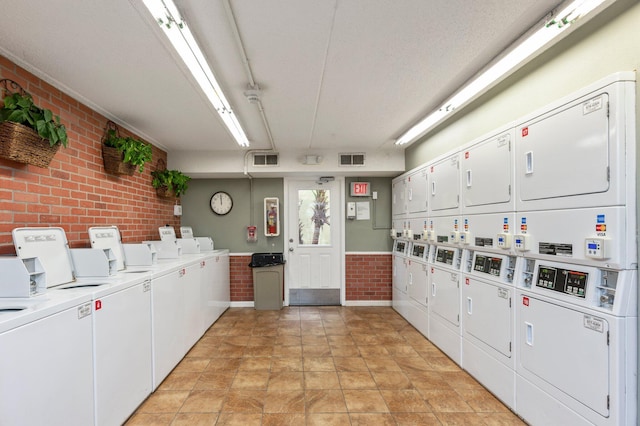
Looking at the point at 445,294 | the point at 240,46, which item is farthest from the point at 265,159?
the point at 445,294

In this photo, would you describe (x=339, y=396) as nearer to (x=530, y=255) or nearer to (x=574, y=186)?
(x=530, y=255)

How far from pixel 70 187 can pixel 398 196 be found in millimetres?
4373

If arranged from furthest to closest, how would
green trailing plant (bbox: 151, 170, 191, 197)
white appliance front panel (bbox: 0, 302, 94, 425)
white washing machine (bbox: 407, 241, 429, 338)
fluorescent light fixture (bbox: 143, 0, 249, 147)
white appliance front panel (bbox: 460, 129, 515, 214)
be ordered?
green trailing plant (bbox: 151, 170, 191, 197) → white washing machine (bbox: 407, 241, 429, 338) → white appliance front panel (bbox: 460, 129, 515, 214) → fluorescent light fixture (bbox: 143, 0, 249, 147) → white appliance front panel (bbox: 0, 302, 94, 425)

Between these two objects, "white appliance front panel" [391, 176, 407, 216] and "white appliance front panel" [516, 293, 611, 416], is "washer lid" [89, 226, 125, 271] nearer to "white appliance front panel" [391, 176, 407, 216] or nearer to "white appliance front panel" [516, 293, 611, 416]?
"white appliance front panel" [516, 293, 611, 416]

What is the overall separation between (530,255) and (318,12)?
2232mm

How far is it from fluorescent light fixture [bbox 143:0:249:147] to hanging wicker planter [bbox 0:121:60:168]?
1187 mm

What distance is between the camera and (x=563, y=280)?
6.53 ft

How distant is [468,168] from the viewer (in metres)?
3.07

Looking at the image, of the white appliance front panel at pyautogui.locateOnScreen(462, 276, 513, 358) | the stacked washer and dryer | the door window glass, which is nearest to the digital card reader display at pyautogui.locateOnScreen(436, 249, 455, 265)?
the stacked washer and dryer

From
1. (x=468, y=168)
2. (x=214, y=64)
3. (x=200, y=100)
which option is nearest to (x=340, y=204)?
(x=468, y=168)

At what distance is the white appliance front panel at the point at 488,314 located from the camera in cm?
249

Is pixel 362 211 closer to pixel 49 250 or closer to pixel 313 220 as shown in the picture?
pixel 313 220

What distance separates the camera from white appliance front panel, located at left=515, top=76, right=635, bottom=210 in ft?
5.50

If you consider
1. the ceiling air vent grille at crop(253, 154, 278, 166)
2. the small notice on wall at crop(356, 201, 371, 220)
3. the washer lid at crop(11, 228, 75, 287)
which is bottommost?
the washer lid at crop(11, 228, 75, 287)
